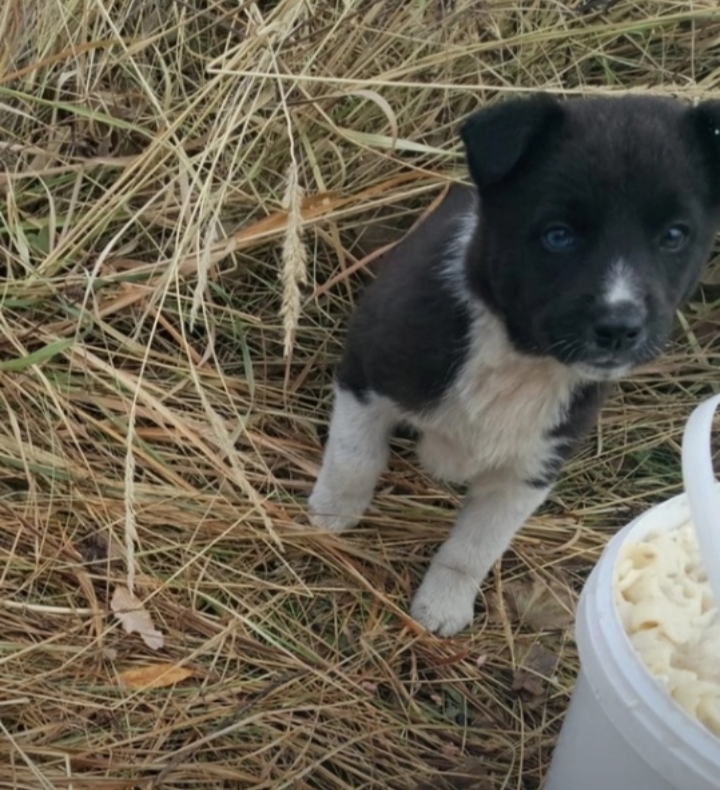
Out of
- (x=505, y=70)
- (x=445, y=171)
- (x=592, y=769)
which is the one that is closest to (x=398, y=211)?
(x=445, y=171)

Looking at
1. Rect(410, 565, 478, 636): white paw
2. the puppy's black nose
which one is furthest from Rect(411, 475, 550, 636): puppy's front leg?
the puppy's black nose

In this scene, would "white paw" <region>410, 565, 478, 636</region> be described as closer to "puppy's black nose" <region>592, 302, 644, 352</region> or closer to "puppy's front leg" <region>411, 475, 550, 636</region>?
"puppy's front leg" <region>411, 475, 550, 636</region>

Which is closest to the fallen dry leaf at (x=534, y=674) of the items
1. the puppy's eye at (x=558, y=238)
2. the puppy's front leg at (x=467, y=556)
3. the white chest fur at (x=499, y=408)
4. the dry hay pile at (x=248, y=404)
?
the dry hay pile at (x=248, y=404)

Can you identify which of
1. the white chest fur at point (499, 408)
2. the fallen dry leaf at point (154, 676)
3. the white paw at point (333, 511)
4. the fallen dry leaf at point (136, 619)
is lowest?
the fallen dry leaf at point (154, 676)

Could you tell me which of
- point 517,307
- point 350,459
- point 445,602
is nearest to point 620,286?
point 517,307

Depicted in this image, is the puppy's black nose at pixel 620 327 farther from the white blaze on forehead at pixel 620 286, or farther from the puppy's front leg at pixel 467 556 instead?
the puppy's front leg at pixel 467 556

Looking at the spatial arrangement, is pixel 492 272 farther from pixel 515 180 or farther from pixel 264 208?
pixel 264 208

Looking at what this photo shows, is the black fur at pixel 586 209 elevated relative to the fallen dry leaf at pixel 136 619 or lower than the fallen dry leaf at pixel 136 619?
elevated
